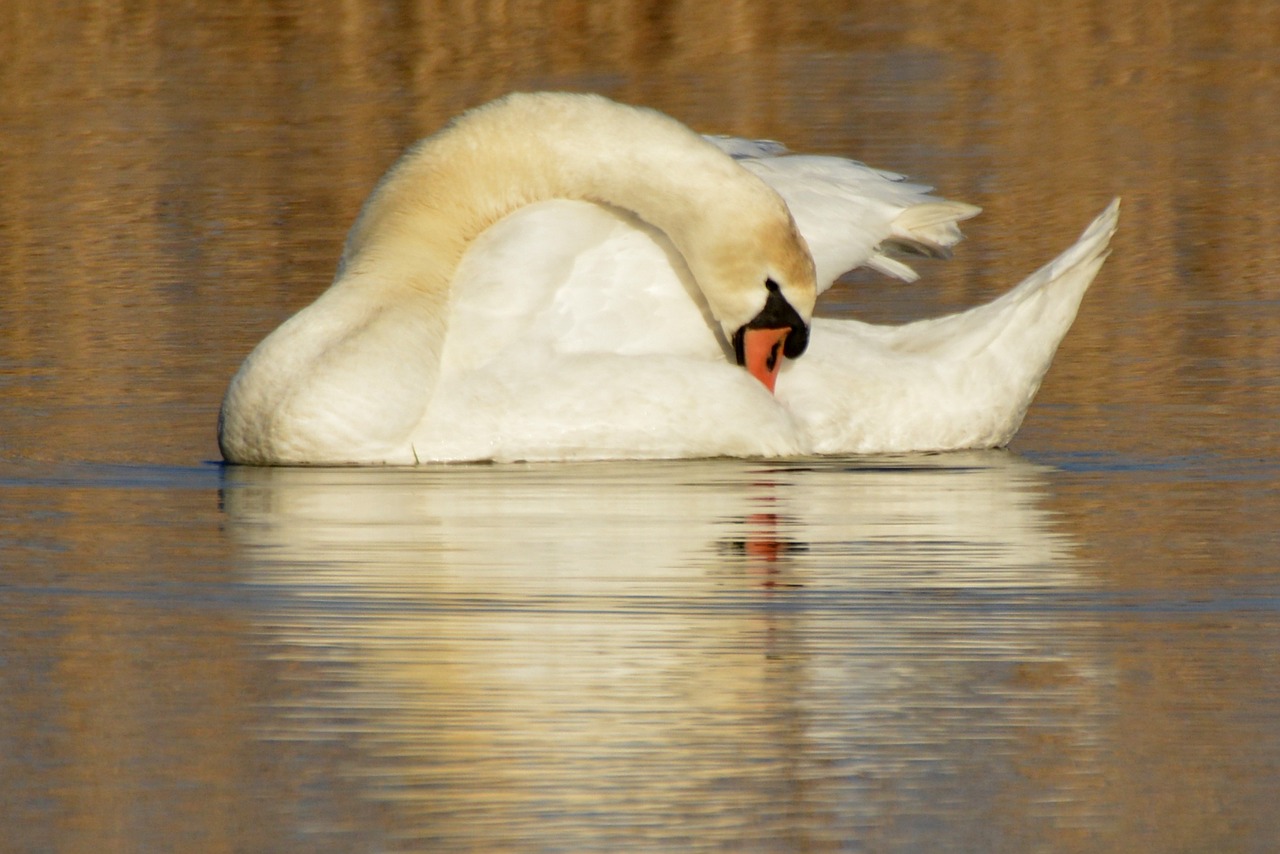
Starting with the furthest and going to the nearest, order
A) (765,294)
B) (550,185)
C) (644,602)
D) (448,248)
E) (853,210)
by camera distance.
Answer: (853,210) < (550,185) < (448,248) < (765,294) < (644,602)

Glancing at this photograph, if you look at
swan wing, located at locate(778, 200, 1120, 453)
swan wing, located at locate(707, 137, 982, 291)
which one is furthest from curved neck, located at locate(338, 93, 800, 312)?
swan wing, located at locate(778, 200, 1120, 453)

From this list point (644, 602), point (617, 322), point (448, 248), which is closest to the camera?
point (644, 602)

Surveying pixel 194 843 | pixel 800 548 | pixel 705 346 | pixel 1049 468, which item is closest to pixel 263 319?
pixel 705 346

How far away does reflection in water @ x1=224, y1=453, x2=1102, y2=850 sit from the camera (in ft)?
15.5

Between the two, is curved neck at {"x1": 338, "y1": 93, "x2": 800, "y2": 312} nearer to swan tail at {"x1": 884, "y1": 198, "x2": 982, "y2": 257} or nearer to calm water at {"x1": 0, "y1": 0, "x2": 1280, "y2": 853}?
calm water at {"x1": 0, "y1": 0, "x2": 1280, "y2": 853}

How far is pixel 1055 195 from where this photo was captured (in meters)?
15.3

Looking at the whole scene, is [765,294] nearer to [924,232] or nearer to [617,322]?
[617,322]

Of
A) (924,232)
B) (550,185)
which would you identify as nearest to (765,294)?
(550,185)

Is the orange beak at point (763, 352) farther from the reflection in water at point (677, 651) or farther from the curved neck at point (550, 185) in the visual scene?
the reflection in water at point (677, 651)

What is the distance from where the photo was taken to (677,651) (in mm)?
5809

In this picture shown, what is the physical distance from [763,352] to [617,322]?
0.46 metres

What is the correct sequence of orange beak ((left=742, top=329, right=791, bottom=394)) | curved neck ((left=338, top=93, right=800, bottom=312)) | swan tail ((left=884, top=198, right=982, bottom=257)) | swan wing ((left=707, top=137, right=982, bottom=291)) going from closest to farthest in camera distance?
orange beak ((left=742, top=329, right=791, bottom=394)), curved neck ((left=338, top=93, right=800, bottom=312)), swan wing ((left=707, top=137, right=982, bottom=291)), swan tail ((left=884, top=198, right=982, bottom=257))

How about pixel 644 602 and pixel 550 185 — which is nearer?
pixel 644 602

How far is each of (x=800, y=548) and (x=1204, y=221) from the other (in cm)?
753
